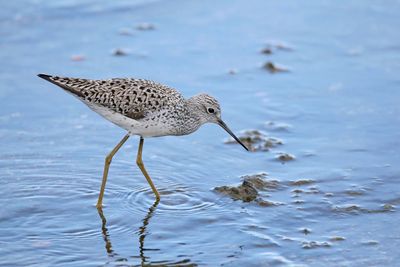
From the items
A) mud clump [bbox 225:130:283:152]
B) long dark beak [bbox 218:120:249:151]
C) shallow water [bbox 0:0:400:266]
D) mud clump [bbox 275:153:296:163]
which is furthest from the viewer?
mud clump [bbox 225:130:283:152]

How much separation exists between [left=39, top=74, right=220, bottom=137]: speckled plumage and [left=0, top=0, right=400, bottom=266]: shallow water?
2.60ft

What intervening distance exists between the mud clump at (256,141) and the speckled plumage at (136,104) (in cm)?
141

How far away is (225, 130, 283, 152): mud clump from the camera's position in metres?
10.5

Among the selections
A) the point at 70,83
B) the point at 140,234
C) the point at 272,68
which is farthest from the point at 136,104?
the point at 272,68

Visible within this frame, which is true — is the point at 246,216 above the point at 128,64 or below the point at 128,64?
Result: below

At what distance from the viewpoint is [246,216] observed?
8766mm

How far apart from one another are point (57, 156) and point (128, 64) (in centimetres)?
289

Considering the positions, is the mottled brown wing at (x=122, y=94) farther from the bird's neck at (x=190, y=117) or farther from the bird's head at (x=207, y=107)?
the bird's head at (x=207, y=107)

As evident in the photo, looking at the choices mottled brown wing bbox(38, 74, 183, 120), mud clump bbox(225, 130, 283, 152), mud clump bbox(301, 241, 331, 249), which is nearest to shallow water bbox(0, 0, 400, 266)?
mud clump bbox(301, 241, 331, 249)

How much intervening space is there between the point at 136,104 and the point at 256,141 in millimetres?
2190

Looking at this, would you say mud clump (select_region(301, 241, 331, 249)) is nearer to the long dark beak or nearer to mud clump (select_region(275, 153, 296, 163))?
the long dark beak

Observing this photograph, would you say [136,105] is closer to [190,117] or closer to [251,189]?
[190,117]

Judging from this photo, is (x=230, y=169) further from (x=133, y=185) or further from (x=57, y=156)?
(x=57, y=156)

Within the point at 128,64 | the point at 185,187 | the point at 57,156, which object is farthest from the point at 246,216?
the point at 128,64
